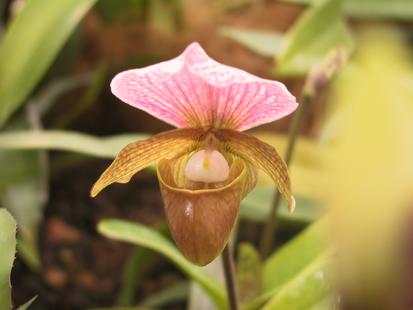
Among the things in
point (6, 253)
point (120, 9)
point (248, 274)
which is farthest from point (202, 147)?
point (120, 9)

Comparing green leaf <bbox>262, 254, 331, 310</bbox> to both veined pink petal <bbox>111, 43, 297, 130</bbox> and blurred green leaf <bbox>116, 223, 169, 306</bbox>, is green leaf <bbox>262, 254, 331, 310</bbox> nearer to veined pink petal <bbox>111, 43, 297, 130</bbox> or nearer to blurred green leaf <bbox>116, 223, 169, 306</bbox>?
veined pink petal <bbox>111, 43, 297, 130</bbox>

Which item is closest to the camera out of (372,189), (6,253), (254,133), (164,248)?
(372,189)

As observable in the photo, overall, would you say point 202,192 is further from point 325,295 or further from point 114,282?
point 114,282

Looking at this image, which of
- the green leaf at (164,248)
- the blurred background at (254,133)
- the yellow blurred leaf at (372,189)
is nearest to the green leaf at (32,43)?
the blurred background at (254,133)

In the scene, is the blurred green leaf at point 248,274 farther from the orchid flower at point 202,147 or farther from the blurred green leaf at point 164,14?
the blurred green leaf at point 164,14

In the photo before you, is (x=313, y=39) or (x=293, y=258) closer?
(x=293, y=258)

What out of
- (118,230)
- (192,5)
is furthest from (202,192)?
(192,5)

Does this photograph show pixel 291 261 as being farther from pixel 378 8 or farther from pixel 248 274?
pixel 378 8
